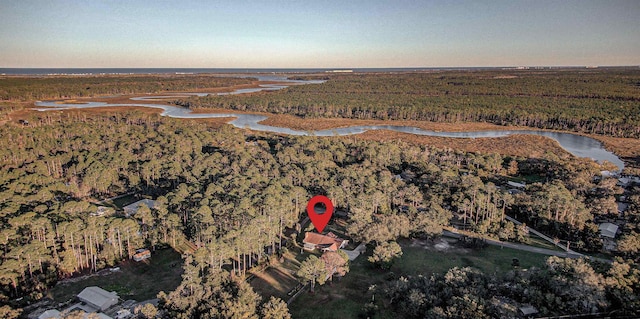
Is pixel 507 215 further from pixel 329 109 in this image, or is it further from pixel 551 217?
pixel 329 109

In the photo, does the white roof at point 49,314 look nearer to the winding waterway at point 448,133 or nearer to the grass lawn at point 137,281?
the grass lawn at point 137,281

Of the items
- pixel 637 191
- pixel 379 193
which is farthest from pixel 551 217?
pixel 379 193

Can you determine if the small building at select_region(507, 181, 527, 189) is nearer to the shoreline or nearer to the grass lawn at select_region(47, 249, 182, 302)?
the shoreline

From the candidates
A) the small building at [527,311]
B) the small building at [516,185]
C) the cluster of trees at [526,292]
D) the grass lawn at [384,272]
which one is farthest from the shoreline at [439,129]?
the small building at [527,311]

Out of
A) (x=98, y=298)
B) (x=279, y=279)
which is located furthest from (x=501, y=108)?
(x=98, y=298)

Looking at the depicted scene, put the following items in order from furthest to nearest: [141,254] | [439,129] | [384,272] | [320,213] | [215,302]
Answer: [439,129] → [320,213] → [141,254] → [384,272] → [215,302]

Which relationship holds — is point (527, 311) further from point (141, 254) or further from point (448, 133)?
point (448, 133)
